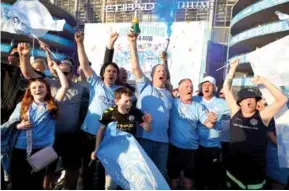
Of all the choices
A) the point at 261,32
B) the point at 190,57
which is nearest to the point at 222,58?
the point at 261,32

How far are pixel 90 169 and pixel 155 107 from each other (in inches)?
38.1

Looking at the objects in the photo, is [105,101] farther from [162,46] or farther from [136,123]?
[162,46]

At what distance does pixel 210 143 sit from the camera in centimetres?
450

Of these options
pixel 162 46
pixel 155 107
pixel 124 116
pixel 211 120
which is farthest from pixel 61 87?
pixel 162 46

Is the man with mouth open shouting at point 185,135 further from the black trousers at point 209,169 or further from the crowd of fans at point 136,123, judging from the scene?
the black trousers at point 209,169

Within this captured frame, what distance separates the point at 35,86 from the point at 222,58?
3187 cm

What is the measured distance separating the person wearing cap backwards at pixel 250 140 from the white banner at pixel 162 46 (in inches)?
666

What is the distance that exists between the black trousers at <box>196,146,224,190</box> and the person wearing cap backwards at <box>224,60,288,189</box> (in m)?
0.43

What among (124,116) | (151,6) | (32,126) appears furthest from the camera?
(151,6)

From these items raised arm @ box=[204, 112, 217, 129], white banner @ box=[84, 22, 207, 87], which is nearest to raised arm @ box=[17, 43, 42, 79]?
raised arm @ box=[204, 112, 217, 129]

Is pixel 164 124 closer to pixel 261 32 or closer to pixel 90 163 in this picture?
pixel 90 163

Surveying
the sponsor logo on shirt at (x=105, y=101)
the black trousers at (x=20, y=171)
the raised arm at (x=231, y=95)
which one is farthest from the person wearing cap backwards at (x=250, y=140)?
the black trousers at (x=20, y=171)

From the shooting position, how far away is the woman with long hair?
3.70 metres

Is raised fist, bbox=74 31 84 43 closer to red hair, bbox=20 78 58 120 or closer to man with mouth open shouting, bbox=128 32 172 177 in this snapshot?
man with mouth open shouting, bbox=128 32 172 177
